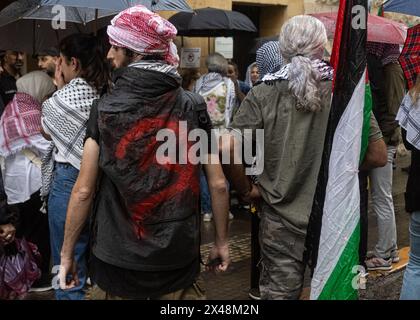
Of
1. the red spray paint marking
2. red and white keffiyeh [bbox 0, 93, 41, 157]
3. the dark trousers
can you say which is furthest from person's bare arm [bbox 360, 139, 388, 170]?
the dark trousers

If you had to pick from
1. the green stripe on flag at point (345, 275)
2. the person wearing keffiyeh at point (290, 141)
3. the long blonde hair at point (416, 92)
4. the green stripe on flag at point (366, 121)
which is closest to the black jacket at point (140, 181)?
the person wearing keffiyeh at point (290, 141)

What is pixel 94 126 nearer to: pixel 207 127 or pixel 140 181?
pixel 140 181

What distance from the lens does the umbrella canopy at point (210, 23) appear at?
909cm

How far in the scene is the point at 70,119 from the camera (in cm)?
401

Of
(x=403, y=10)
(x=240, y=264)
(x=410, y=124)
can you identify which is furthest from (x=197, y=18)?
(x=410, y=124)

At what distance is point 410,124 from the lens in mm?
4012

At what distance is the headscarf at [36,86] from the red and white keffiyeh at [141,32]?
248 centimetres

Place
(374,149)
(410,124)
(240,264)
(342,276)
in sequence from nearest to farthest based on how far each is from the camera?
(342,276), (374,149), (410,124), (240,264)

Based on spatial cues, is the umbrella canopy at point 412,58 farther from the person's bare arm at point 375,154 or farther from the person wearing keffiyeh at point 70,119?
the person wearing keffiyeh at point 70,119

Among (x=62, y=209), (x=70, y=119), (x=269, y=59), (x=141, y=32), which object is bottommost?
(x=62, y=209)

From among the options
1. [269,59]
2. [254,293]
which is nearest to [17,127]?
[269,59]

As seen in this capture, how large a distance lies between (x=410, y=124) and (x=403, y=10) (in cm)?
90

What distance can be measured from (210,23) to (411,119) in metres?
5.55
